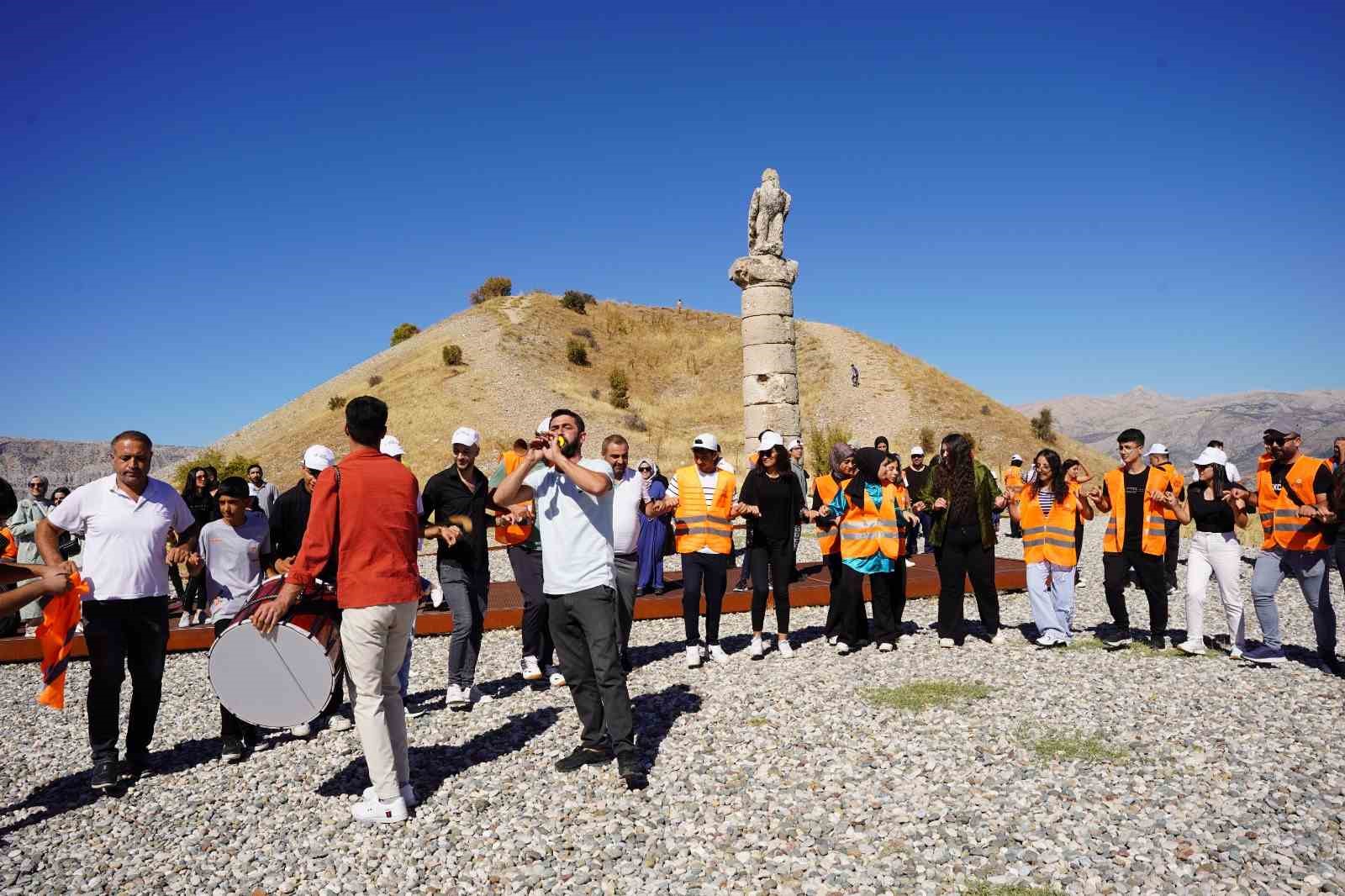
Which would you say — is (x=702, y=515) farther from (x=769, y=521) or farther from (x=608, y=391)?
(x=608, y=391)

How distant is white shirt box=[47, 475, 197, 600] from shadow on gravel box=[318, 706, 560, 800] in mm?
1593

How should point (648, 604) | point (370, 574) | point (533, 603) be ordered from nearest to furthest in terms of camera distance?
point (370, 574) → point (533, 603) → point (648, 604)

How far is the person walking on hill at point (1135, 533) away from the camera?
23.1ft

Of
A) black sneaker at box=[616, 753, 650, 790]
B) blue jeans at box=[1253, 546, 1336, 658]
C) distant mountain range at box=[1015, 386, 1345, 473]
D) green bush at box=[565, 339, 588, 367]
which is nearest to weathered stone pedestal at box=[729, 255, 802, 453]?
blue jeans at box=[1253, 546, 1336, 658]

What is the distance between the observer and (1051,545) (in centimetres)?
734

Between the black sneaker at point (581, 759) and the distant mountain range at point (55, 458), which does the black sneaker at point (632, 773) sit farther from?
the distant mountain range at point (55, 458)

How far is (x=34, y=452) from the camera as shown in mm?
69562

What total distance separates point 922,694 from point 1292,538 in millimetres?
3068

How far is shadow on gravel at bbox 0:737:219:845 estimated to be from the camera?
4.62 metres

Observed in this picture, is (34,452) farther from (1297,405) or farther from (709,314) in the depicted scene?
(1297,405)

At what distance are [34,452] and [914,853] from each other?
85711 mm

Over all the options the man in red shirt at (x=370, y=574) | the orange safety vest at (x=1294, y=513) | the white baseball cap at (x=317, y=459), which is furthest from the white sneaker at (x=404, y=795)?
the orange safety vest at (x=1294, y=513)

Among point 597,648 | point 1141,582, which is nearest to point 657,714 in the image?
point 597,648

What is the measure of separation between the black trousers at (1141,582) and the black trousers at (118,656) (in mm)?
7199
